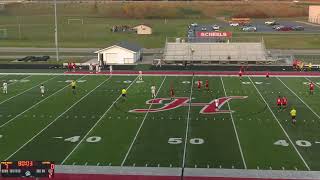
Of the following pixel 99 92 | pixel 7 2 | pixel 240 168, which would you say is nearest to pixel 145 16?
pixel 7 2

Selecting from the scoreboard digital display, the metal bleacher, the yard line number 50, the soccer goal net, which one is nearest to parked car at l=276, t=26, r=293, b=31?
the metal bleacher

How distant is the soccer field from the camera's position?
1892 centimetres

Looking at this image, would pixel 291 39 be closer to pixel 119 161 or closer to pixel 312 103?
pixel 312 103

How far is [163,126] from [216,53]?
92.2 ft

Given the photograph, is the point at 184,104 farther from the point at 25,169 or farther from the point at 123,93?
the point at 25,169

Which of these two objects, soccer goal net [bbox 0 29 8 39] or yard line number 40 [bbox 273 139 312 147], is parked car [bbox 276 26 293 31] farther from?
yard line number 40 [bbox 273 139 312 147]

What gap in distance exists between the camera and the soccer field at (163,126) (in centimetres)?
1892

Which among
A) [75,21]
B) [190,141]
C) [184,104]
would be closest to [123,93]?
[184,104]

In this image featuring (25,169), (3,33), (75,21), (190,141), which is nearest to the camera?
(25,169)

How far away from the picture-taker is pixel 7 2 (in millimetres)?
98938

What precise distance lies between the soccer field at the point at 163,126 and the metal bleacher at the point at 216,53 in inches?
500

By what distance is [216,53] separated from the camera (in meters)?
50.6

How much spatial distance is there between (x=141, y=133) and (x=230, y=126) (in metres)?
4.46

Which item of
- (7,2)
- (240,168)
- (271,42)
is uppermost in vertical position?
(7,2)
